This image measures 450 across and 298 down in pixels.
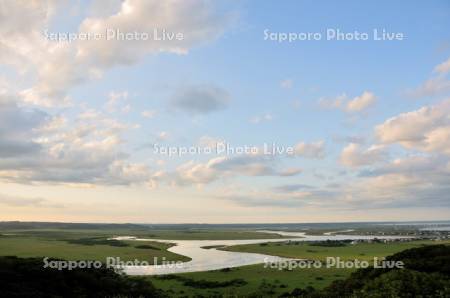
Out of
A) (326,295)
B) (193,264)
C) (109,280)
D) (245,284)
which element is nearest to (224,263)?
(193,264)

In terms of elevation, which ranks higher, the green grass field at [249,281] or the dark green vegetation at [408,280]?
the dark green vegetation at [408,280]

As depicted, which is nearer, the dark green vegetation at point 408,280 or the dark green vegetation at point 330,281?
the dark green vegetation at point 408,280

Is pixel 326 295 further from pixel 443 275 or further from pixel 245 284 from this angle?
pixel 245 284

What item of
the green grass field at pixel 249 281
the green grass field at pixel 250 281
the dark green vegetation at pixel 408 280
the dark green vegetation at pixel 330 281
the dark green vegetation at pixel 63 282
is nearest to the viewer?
the dark green vegetation at pixel 408 280

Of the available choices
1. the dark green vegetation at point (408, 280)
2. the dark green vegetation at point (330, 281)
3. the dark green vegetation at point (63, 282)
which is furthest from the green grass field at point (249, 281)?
the dark green vegetation at point (63, 282)

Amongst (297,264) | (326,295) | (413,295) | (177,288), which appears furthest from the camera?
(297,264)

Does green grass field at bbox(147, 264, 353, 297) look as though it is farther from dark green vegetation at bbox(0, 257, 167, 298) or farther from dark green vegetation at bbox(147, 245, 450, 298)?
dark green vegetation at bbox(0, 257, 167, 298)

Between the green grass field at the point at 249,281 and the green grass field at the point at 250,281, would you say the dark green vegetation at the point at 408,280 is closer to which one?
the green grass field at the point at 249,281

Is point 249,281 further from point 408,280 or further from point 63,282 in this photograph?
point 408,280
